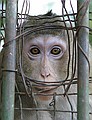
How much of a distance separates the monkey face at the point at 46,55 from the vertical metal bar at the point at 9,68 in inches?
42.6

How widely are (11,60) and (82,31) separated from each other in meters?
0.36

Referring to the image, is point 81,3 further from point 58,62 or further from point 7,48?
point 58,62

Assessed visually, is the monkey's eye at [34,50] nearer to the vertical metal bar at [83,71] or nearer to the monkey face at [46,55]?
the monkey face at [46,55]

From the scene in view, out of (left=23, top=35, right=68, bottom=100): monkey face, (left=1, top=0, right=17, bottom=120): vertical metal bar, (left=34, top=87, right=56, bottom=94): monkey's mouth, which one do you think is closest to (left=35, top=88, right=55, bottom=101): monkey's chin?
(left=34, top=87, right=56, bottom=94): monkey's mouth

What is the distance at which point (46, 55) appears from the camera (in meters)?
2.98

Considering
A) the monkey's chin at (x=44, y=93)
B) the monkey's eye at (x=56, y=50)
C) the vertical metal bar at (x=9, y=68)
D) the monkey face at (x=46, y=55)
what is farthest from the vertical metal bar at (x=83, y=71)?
the monkey's eye at (x=56, y=50)

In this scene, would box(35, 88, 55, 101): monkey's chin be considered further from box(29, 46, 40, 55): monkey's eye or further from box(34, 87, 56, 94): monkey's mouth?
box(29, 46, 40, 55): monkey's eye

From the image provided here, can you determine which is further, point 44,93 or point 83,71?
point 44,93

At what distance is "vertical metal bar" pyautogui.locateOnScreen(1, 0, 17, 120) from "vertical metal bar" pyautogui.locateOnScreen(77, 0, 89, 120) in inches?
12.2

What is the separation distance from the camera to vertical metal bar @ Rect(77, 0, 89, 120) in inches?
62.9

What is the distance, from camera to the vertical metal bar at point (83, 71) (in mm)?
1599

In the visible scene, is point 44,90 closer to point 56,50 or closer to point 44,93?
point 44,93

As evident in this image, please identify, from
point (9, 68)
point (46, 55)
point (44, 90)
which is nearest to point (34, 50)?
point (46, 55)

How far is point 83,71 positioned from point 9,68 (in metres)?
0.35
